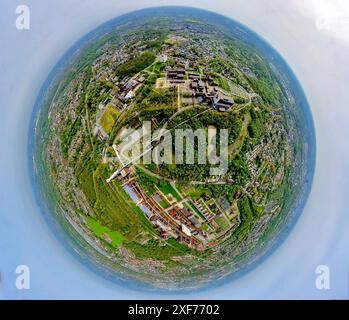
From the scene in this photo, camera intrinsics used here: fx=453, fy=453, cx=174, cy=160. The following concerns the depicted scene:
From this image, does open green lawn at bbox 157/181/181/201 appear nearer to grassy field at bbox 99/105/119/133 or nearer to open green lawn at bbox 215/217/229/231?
open green lawn at bbox 215/217/229/231

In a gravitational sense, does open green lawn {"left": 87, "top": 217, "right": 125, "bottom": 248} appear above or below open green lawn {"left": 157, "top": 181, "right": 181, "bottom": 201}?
below

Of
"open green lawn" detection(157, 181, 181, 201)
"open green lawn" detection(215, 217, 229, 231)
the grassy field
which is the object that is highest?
the grassy field

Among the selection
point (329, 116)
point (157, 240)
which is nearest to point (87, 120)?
point (157, 240)

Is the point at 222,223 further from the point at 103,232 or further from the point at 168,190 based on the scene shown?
the point at 103,232

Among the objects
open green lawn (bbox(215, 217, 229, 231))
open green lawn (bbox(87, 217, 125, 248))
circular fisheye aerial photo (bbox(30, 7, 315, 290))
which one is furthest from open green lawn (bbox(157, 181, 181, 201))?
open green lawn (bbox(87, 217, 125, 248))

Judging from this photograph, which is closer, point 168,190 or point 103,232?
point 168,190

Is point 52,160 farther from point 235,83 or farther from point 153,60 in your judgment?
point 235,83

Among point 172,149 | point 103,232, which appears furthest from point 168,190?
point 103,232

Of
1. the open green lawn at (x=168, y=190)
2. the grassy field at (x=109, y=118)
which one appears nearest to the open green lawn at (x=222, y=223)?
the open green lawn at (x=168, y=190)

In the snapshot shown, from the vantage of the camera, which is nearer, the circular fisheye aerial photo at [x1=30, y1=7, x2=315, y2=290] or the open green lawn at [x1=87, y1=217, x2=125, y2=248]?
the circular fisheye aerial photo at [x1=30, y1=7, x2=315, y2=290]
